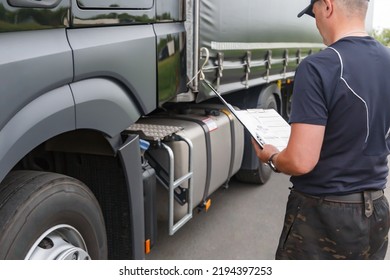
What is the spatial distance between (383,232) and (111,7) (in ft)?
5.60

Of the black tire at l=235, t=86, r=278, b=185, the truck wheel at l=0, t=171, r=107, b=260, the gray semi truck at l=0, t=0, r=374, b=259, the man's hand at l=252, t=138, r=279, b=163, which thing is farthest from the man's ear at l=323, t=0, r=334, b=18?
the black tire at l=235, t=86, r=278, b=185

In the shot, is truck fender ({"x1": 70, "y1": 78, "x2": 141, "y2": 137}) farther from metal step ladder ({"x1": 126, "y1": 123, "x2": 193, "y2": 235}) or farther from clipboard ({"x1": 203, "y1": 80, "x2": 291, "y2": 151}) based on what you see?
clipboard ({"x1": 203, "y1": 80, "x2": 291, "y2": 151})

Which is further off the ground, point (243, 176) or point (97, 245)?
point (97, 245)

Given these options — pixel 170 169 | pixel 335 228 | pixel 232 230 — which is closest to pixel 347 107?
pixel 335 228

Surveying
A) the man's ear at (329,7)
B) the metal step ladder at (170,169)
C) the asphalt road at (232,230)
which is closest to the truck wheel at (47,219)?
the metal step ladder at (170,169)

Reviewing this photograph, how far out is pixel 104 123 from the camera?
2266 mm

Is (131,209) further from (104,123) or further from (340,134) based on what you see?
(340,134)

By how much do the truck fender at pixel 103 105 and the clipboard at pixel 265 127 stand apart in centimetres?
60

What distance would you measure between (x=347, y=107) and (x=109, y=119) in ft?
3.67

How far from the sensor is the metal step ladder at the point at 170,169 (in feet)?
10.2

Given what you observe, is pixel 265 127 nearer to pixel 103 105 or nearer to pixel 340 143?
pixel 340 143

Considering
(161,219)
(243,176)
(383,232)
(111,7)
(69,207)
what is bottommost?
(243,176)

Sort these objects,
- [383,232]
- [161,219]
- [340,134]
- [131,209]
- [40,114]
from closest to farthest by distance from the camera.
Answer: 1. [40,114]
2. [340,134]
3. [383,232]
4. [131,209]
5. [161,219]
